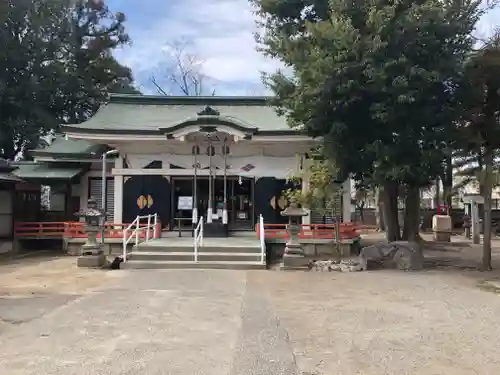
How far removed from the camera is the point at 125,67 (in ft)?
104

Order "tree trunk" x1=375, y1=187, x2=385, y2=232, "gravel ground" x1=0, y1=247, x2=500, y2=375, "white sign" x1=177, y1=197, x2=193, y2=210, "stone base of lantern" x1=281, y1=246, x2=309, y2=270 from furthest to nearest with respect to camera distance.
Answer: "tree trunk" x1=375, y1=187, x2=385, y2=232 → "white sign" x1=177, y1=197, x2=193, y2=210 → "stone base of lantern" x1=281, y1=246, x2=309, y2=270 → "gravel ground" x1=0, y1=247, x2=500, y2=375

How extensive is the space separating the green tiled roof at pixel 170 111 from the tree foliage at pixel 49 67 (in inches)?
287

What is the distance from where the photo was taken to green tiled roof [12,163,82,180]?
19.6 meters

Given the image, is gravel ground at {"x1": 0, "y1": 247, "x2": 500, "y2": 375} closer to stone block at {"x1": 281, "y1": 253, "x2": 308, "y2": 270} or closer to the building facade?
stone block at {"x1": 281, "y1": 253, "x2": 308, "y2": 270}

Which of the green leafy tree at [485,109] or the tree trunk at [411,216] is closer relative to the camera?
the green leafy tree at [485,109]

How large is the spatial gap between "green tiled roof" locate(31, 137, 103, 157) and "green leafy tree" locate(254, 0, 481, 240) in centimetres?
971

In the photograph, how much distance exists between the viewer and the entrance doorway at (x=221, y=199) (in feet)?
62.2

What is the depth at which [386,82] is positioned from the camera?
13023mm

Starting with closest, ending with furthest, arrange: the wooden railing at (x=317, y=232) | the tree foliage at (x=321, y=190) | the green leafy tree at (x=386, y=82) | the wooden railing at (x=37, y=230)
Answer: the green leafy tree at (x=386, y=82) → the tree foliage at (x=321, y=190) → the wooden railing at (x=317, y=232) → the wooden railing at (x=37, y=230)

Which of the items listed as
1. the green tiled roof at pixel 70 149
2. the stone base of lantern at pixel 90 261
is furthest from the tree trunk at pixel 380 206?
the green tiled roof at pixel 70 149

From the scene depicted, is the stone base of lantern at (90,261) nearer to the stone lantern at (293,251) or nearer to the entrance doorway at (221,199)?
the entrance doorway at (221,199)

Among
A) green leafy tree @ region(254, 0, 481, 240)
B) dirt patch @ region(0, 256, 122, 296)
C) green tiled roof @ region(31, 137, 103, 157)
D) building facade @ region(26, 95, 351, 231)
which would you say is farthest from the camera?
green tiled roof @ region(31, 137, 103, 157)

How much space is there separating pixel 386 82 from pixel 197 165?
787cm

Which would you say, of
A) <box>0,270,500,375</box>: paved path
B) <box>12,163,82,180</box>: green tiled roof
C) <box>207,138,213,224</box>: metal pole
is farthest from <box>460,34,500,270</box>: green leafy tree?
<box>12,163,82,180</box>: green tiled roof
